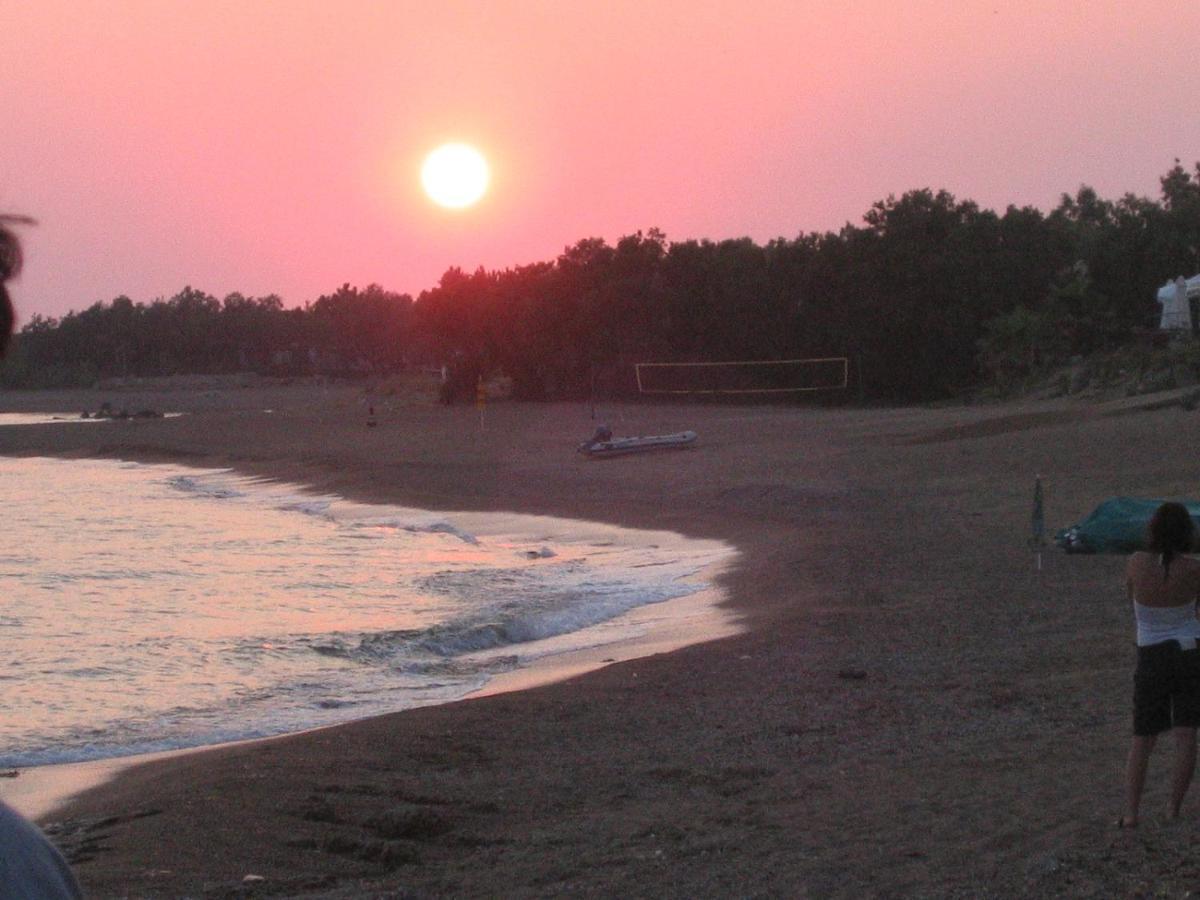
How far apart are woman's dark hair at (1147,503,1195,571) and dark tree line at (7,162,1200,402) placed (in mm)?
37870

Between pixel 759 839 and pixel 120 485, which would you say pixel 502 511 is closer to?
pixel 120 485

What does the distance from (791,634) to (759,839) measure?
6128 millimetres

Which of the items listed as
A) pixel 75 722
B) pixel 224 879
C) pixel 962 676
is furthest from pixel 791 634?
pixel 224 879

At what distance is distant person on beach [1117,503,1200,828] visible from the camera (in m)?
5.89

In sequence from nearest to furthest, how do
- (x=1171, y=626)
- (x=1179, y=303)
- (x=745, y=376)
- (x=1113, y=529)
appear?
(x=1171, y=626), (x=1113, y=529), (x=1179, y=303), (x=745, y=376)

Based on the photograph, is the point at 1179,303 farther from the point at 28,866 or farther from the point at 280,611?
the point at 28,866

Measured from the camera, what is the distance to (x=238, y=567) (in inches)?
836

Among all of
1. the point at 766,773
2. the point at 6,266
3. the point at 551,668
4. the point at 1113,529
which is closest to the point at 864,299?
the point at 1113,529

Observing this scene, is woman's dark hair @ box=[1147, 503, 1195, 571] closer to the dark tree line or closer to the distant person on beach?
the distant person on beach

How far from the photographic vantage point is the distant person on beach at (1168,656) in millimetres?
5895

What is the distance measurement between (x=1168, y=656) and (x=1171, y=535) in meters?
0.52

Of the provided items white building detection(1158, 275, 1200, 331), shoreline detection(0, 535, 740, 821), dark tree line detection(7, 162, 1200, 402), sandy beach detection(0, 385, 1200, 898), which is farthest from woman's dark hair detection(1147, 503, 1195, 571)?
dark tree line detection(7, 162, 1200, 402)

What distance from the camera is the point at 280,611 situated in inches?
669

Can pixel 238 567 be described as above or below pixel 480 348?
below
